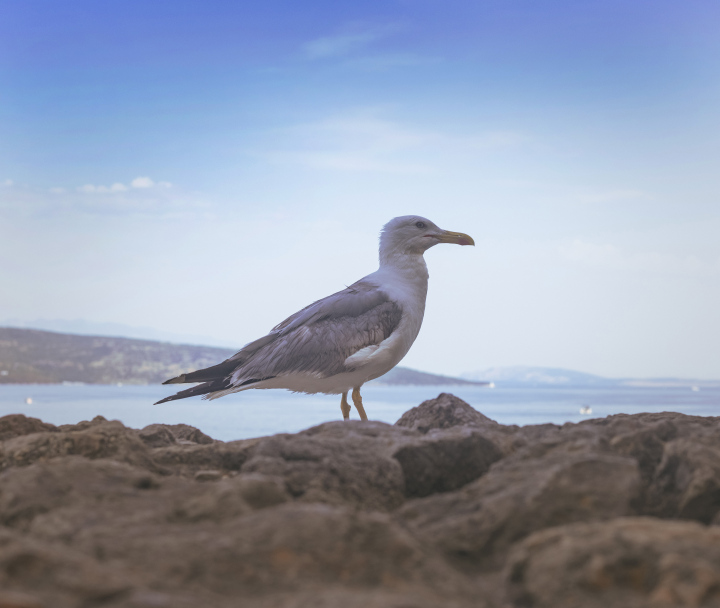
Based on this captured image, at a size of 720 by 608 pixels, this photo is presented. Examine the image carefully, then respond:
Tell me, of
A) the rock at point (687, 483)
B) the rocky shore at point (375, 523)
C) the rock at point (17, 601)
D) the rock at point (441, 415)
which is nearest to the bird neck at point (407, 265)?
the rock at point (441, 415)

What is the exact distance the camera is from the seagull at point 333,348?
7.88m

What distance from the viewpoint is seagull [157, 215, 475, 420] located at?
310 inches

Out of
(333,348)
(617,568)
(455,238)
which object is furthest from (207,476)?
(455,238)

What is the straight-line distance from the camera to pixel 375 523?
2.55 meters

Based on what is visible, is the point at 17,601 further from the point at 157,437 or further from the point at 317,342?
the point at 317,342

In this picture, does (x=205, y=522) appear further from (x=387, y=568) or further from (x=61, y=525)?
(x=387, y=568)

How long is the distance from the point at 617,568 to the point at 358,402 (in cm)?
591

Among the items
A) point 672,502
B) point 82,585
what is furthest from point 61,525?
point 672,502

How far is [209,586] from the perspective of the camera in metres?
2.23

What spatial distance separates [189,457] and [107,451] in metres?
0.57

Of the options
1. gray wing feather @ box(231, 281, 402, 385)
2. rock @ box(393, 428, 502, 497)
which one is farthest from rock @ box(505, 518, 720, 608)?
gray wing feather @ box(231, 281, 402, 385)

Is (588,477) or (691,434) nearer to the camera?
(588,477)

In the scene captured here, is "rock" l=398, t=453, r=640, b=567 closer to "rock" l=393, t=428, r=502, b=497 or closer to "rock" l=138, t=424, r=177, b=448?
"rock" l=393, t=428, r=502, b=497

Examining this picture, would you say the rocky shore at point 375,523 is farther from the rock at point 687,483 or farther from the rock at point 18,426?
the rock at point 18,426
